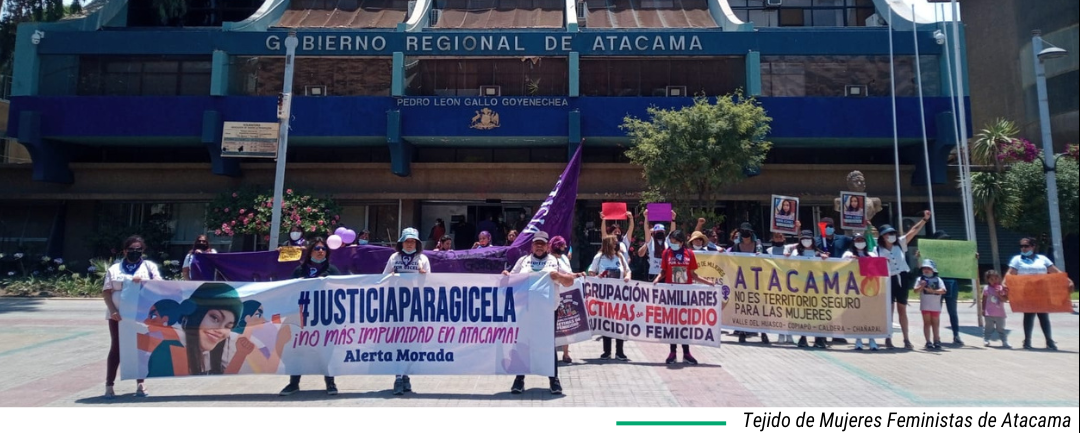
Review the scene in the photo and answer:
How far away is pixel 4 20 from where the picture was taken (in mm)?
23234

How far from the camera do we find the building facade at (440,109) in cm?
2188

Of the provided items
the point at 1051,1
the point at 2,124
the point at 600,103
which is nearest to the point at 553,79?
the point at 600,103

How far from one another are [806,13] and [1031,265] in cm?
2017

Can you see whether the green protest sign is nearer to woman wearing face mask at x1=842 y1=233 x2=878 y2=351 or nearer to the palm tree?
woman wearing face mask at x1=842 y1=233 x2=878 y2=351

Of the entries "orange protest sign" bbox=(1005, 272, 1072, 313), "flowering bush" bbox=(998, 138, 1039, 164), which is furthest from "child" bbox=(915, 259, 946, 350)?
"flowering bush" bbox=(998, 138, 1039, 164)

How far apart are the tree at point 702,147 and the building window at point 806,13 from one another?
10.0 metres

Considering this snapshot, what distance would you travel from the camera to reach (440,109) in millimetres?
21859

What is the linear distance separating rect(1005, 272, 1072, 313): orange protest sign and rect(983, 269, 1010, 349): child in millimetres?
149

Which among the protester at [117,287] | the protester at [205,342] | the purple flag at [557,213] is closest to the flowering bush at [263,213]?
the purple flag at [557,213]

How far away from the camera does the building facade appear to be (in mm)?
21875

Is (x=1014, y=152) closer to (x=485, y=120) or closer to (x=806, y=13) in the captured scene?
(x=806, y=13)

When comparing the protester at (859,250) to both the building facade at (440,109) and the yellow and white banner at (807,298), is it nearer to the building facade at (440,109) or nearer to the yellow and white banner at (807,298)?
the yellow and white banner at (807,298)

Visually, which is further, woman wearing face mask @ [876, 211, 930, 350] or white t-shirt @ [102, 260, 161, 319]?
woman wearing face mask @ [876, 211, 930, 350]

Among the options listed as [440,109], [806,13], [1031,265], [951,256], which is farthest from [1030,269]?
[806,13]
